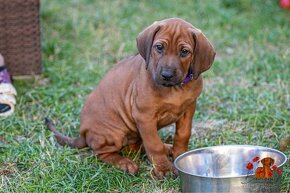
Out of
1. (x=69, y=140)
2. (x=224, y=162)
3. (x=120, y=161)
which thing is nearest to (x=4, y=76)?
(x=69, y=140)

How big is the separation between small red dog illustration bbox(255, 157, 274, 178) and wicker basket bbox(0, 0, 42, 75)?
3.34 metres

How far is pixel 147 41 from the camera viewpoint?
183 inches

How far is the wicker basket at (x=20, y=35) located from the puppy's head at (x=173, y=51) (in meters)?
2.33

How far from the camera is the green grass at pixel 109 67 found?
194 inches

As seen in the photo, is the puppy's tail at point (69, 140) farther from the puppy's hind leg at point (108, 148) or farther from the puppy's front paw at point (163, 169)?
the puppy's front paw at point (163, 169)

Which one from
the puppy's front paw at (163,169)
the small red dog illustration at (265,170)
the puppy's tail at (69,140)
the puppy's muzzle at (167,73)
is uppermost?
the puppy's muzzle at (167,73)

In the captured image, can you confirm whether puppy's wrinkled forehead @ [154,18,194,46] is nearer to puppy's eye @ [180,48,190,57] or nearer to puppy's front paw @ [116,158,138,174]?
puppy's eye @ [180,48,190,57]

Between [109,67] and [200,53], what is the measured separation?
9.39 ft

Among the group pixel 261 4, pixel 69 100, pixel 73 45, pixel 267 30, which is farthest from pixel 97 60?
pixel 261 4

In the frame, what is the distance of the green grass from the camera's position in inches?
194

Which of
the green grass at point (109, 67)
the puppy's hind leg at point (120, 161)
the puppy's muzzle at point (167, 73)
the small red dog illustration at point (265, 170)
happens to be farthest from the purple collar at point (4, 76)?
the small red dog illustration at point (265, 170)

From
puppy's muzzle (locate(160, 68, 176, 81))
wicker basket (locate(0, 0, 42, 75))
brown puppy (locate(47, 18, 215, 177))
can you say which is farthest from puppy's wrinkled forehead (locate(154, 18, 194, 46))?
wicker basket (locate(0, 0, 42, 75))

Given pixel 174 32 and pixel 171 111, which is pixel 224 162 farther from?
pixel 174 32

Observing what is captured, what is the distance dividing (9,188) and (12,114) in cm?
149
